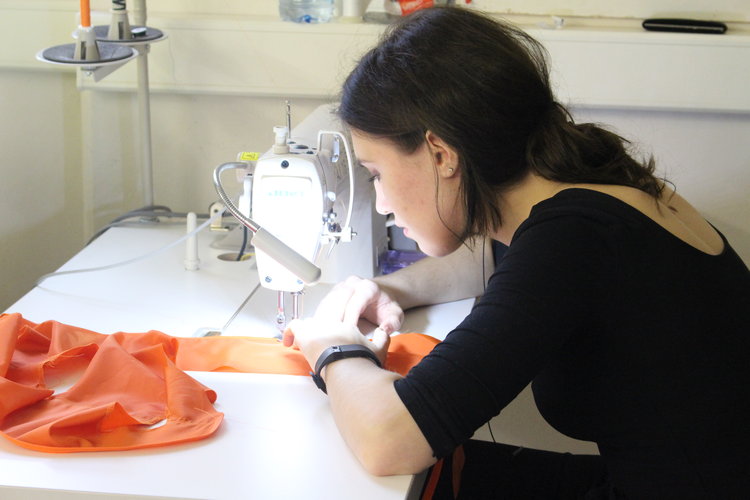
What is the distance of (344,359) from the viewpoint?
123 centimetres

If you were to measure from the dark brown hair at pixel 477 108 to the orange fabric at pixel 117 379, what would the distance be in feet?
1.16

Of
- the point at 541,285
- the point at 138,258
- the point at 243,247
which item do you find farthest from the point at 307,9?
the point at 541,285

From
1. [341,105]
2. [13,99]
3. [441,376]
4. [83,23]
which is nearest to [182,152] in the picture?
[13,99]

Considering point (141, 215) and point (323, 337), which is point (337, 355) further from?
point (141, 215)

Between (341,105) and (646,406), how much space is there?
1.91ft

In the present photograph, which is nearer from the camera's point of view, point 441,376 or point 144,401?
point 441,376

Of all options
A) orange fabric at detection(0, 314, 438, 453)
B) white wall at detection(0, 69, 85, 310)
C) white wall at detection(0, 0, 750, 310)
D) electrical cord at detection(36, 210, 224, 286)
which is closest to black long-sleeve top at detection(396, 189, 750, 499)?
orange fabric at detection(0, 314, 438, 453)

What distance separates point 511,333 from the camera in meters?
1.03

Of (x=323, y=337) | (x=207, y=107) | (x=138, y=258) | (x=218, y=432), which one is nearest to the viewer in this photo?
(x=218, y=432)

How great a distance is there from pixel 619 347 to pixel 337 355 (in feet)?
1.23

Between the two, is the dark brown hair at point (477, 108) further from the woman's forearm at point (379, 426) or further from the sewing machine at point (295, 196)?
the woman's forearm at point (379, 426)

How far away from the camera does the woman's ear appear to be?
1.19 m

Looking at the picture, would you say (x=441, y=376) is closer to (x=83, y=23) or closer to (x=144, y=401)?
(x=144, y=401)

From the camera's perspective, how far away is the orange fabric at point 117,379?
1113 mm
